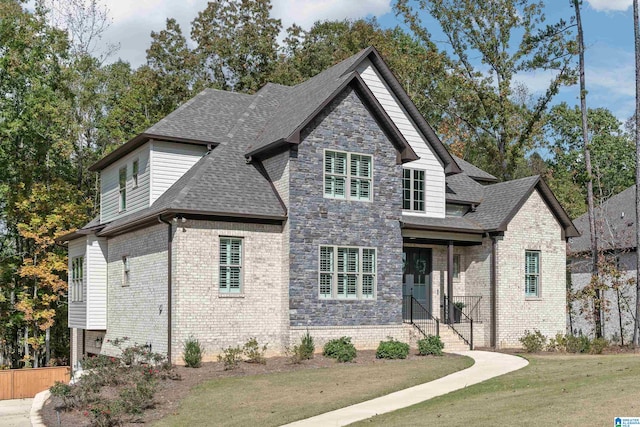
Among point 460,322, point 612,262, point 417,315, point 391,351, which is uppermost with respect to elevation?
point 612,262

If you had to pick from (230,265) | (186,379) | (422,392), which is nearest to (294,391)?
(422,392)

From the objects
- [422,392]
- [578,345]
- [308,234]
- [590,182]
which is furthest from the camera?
[590,182]

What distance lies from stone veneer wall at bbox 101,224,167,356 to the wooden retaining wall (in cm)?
278

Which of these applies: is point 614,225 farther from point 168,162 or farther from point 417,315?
point 168,162

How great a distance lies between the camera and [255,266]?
23438 mm

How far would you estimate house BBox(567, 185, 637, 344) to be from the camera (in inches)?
1412

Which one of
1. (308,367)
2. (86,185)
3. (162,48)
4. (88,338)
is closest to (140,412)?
(308,367)

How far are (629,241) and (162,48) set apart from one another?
29714mm

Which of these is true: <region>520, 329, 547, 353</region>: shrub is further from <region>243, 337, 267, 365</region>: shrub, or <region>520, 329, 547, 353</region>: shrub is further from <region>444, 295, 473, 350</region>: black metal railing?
<region>243, 337, 267, 365</region>: shrub

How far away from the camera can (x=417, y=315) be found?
2844 centimetres

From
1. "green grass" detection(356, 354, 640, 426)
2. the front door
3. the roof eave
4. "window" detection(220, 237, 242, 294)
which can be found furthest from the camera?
the front door

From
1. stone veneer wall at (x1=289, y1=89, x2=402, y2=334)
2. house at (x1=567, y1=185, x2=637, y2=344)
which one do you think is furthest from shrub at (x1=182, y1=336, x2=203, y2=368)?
house at (x1=567, y1=185, x2=637, y2=344)

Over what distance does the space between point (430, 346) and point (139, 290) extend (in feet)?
31.9

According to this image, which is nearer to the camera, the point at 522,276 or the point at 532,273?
the point at 522,276
